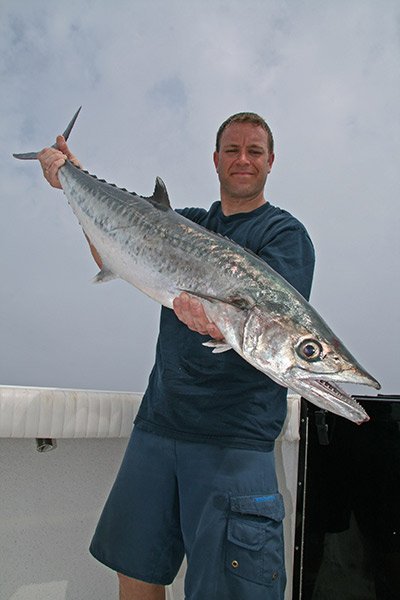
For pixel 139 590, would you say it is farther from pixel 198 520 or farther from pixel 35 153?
pixel 35 153

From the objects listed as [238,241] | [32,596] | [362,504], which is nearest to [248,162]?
[238,241]

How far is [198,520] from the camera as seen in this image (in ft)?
6.85

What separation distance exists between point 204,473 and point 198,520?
0.19 meters

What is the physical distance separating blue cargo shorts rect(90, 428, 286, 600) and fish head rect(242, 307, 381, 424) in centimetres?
42

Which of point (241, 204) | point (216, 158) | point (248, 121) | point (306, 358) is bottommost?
point (306, 358)

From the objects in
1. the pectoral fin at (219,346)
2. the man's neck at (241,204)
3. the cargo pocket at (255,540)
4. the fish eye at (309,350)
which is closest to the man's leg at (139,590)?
the cargo pocket at (255,540)

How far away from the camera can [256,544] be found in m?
1.96

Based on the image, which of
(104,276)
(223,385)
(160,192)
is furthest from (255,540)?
(160,192)

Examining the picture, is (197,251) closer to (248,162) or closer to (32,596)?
(248,162)

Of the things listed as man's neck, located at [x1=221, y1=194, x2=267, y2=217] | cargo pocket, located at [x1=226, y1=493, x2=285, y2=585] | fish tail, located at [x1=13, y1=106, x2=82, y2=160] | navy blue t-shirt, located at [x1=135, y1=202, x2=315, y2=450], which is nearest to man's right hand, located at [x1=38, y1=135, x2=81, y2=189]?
fish tail, located at [x1=13, y1=106, x2=82, y2=160]

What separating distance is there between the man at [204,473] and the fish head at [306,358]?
21 cm

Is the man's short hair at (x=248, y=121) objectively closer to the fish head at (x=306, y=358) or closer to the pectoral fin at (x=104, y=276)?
the pectoral fin at (x=104, y=276)

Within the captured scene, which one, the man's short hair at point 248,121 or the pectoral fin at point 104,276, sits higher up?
the man's short hair at point 248,121

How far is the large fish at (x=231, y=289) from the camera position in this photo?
76.6 inches
